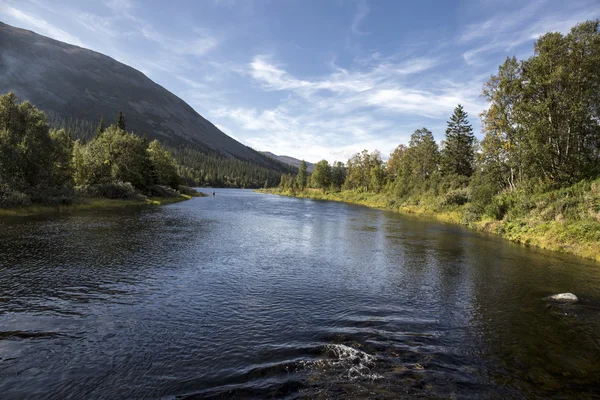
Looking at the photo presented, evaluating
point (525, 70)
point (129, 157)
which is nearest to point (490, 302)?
point (525, 70)

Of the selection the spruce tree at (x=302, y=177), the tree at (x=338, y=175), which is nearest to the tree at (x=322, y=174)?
the tree at (x=338, y=175)

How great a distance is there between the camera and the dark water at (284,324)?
9.08m

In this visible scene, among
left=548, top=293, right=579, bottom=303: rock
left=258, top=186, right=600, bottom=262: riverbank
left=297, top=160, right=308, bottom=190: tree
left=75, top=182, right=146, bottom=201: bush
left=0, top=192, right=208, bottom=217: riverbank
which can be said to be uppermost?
left=297, top=160, right=308, bottom=190: tree

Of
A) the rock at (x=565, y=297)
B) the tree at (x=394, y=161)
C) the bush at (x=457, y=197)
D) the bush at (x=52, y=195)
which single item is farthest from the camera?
the tree at (x=394, y=161)

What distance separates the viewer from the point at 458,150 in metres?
80.4

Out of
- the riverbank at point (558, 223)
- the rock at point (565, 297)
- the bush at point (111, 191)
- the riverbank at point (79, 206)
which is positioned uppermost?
the riverbank at point (558, 223)

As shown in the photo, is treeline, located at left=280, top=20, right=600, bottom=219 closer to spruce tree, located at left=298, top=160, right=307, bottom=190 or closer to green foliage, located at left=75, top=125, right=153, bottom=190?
green foliage, located at left=75, top=125, right=153, bottom=190

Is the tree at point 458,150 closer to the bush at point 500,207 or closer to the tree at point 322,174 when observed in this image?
the bush at point 500,207

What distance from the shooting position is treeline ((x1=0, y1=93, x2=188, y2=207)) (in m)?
39.7

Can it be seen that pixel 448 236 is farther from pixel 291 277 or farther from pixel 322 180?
pixel 322 180

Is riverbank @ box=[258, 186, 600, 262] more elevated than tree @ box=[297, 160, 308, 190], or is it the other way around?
tree @ box=[297, 160, 308, 190]

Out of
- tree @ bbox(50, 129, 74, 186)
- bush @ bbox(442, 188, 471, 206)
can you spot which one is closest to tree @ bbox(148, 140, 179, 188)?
tree @ bbox(50, 129, 74, 186)

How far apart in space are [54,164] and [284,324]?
53.4 meters

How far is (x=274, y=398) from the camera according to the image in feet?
27.4
